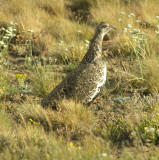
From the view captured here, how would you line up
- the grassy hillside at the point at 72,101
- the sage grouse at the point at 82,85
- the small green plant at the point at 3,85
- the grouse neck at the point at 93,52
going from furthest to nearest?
the small green plant at the point at 3,85
the grouse neck at the point at 93,52
the sage grouse at the point at 82,85
the grassy hillside at the point at 72,101

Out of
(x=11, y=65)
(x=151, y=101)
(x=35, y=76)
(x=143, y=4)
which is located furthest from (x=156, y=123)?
(x=143, y=4)

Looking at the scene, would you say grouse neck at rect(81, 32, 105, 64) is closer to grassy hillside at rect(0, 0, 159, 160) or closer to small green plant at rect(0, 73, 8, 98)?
grassy hillside at rect(0, 0, 159, 160)

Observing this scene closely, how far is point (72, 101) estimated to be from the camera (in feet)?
14.2

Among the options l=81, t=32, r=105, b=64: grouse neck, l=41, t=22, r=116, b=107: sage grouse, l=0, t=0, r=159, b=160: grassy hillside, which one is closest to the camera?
l=0, t=0, r=159, b=160: grassy hillside

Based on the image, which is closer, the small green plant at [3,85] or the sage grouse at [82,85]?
the sage grouse at [82,85]

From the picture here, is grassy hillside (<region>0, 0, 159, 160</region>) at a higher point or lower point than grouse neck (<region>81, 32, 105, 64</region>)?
lower

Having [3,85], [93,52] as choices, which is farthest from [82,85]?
[3,85]

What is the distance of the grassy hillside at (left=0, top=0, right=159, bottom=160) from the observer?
3334 millimetres

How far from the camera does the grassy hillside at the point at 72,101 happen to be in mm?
3334

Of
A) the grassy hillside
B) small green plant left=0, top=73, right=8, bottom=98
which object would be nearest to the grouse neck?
the grassy hillside

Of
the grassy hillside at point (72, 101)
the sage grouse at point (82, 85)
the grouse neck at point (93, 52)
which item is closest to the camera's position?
the grassy hillside at point (72, 101)

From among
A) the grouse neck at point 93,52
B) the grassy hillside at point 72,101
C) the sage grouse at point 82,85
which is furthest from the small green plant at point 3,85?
the grouse neck at point 93,52

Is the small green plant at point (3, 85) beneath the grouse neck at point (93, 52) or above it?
beneath

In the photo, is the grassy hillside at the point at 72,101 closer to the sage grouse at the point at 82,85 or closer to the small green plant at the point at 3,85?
the small green plant at the point at 3,85
